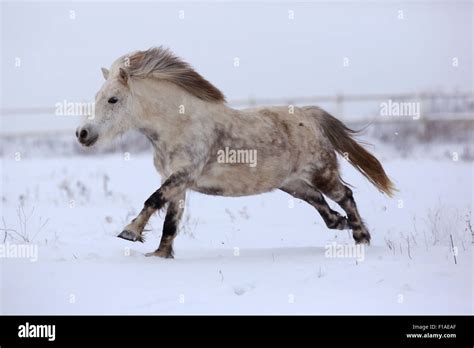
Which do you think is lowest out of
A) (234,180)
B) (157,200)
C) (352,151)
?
(157,200)

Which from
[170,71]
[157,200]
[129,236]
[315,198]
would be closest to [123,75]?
[170,71]

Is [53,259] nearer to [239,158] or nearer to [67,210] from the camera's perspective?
[239,158]

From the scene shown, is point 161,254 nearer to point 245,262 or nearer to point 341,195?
point 245,262

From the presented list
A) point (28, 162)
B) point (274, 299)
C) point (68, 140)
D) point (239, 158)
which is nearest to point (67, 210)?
point (239, 158)

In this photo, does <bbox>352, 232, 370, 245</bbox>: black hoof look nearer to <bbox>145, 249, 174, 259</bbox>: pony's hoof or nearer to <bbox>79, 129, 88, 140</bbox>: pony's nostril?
<bbox>145, 249, 174, 259</bbox>: pony's hoof

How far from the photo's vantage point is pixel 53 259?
6000 mm

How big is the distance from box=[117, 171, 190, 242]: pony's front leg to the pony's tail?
6.25 feet

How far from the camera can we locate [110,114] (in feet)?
20.4

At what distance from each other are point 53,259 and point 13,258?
0.35 m

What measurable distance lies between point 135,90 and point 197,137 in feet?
2.26

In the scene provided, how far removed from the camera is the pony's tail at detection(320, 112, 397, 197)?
7434 mm

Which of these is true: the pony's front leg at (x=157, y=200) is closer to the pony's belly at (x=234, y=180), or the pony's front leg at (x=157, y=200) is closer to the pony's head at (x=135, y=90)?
the pony's belly at (x=234, y=180)

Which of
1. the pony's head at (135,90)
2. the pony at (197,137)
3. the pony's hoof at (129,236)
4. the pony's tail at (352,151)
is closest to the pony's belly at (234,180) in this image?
the pony at (197,137)

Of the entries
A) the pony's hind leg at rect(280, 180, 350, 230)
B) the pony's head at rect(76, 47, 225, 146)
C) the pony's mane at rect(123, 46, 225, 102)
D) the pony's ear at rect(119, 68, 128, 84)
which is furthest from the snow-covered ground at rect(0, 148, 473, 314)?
the pony's ear at rect(119, 68, 128, 84)
